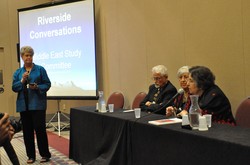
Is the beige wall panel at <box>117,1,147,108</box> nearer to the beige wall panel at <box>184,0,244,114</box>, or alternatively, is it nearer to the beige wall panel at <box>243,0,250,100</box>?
the beige wall panel at <box>184,0,244,114</box>

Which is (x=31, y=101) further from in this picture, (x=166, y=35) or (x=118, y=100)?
(x=166, y=35)

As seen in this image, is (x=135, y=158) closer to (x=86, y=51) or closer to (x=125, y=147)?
(x=125, y=147)

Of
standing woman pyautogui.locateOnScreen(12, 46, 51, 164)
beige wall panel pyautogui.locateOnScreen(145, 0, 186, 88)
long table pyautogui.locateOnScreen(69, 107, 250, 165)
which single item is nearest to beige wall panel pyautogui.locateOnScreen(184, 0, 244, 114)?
beige wall panel pyautogui.locateOnScreen(145, 0, 186, 88)

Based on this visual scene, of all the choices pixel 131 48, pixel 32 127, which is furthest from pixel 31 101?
pixel 131 48

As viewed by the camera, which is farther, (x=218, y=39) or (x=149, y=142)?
(x=218, y=39)

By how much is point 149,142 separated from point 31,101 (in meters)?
1.94

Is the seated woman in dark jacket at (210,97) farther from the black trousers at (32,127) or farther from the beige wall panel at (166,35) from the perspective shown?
the black trousers at (32,127)

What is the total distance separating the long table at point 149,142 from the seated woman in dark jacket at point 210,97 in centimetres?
38

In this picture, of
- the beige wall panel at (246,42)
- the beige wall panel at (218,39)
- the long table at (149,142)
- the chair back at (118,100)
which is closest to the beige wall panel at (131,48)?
the chair back at (118,100)

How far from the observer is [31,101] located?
364 cm

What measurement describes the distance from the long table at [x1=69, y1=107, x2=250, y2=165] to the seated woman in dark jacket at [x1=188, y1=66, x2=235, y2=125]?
378 mm

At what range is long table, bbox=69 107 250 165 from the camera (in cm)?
158

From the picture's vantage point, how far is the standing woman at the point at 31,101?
3639mm

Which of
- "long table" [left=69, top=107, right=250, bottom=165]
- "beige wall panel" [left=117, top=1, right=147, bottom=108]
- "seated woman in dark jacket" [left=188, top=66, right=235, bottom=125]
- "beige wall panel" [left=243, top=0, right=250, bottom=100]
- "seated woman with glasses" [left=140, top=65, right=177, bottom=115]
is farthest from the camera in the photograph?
"beige wall panel" [left=117, top=1, right=147, bottom=108]
